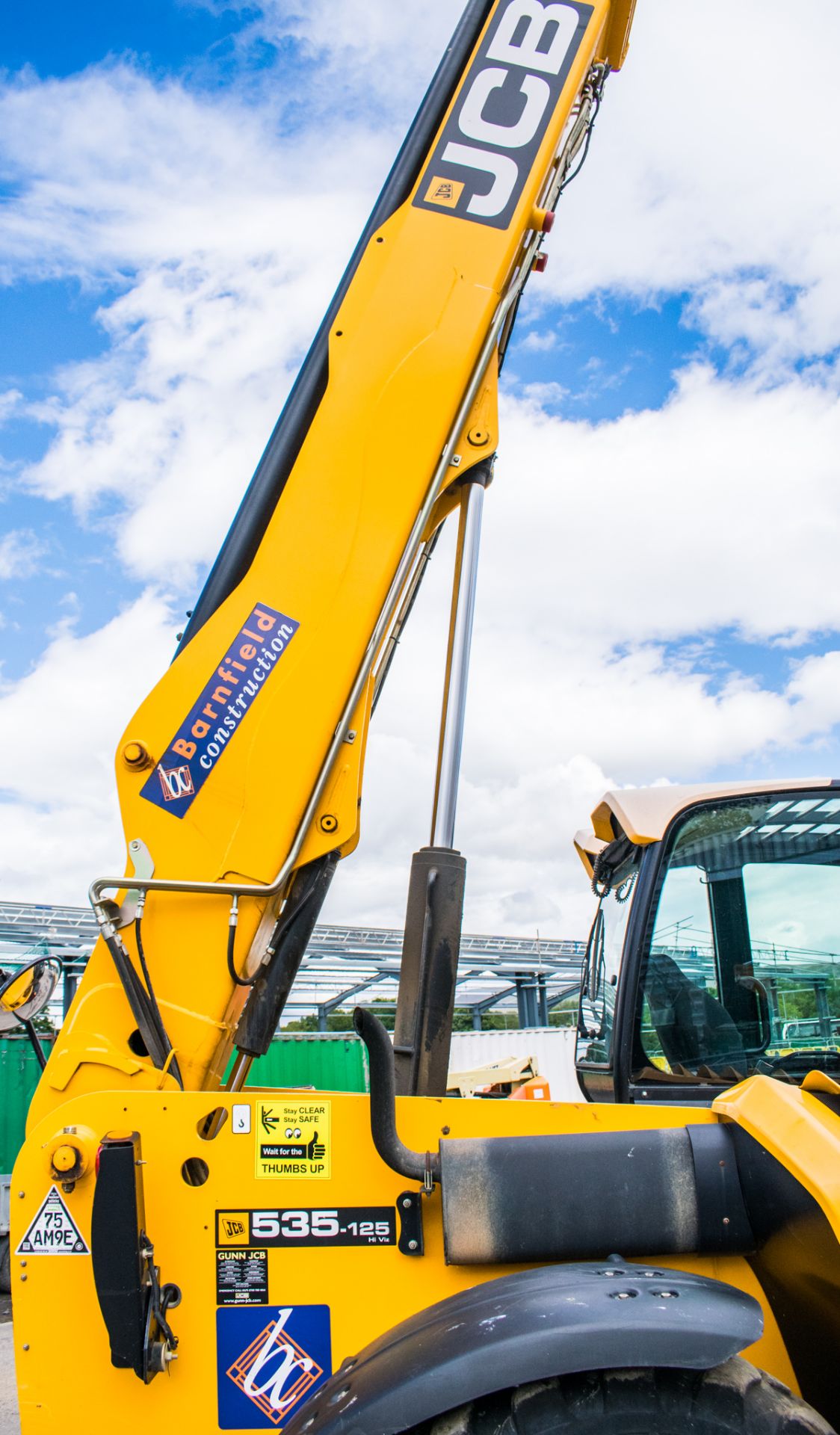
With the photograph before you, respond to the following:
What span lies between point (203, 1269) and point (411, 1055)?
60cm

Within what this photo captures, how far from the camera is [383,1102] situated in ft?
6.74

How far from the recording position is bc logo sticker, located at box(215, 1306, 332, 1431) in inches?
82.7

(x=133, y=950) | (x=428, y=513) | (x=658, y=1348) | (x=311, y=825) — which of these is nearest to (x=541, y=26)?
(x=428, y=513)

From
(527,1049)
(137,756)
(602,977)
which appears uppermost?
(137,756)

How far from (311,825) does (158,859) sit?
1.23 feet

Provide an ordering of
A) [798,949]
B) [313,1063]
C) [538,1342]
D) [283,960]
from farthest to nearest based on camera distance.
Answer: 1. [313,1063]
2. [798,949]
3. [283,960]
4. [538,1342]

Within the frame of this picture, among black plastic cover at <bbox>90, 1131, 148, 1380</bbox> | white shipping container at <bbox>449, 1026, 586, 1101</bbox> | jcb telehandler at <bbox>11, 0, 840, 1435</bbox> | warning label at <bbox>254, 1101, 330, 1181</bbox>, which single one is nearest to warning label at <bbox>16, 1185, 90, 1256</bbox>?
jcb telehandler at <bbox>11, 0, 840, 1435</bbox>

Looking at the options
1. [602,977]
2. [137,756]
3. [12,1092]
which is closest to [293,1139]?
[137,756]

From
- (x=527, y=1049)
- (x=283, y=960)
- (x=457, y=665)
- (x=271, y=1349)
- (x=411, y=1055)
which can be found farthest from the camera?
(x=527, y=1049)

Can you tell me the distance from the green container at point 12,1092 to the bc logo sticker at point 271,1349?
36.1 ft

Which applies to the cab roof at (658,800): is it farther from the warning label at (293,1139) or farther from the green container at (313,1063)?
the green container at (313,1063)

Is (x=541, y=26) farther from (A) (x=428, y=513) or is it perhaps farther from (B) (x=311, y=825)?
(B) (x=311, y=825)

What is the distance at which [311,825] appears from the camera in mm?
2564

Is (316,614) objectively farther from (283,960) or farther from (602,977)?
(602,977)
